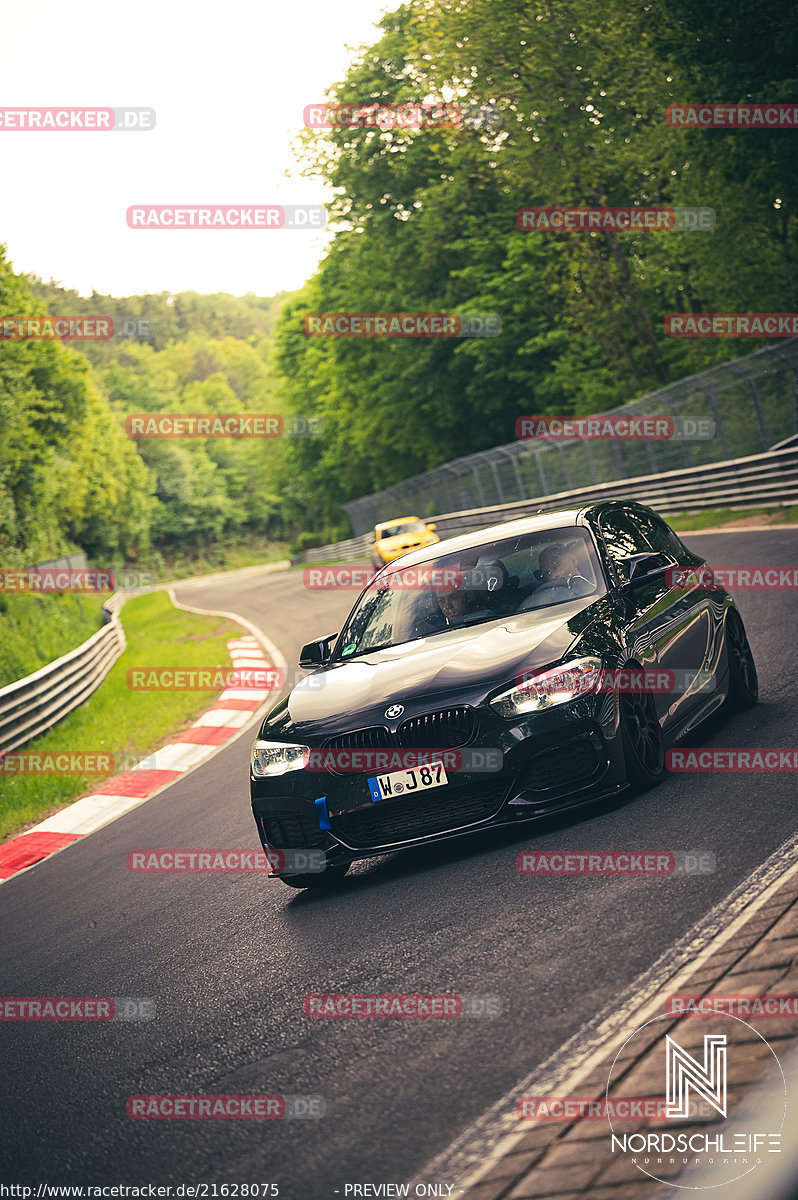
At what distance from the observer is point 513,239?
138 feet

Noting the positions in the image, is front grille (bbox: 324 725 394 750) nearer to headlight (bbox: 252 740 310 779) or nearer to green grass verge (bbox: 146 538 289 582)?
headlight (bbox: 252 740 310 779)

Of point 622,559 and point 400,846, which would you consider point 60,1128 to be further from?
point 622,559

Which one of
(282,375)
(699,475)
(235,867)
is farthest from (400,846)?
(282,375)

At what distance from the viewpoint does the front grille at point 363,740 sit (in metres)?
5.69

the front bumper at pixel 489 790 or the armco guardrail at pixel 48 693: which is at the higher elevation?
the front bumper at pixel 489 790

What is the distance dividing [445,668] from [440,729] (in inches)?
14.7

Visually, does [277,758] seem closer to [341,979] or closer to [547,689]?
[547,689]

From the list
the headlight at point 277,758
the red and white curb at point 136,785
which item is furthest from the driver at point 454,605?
the red and white curb at point 136,785

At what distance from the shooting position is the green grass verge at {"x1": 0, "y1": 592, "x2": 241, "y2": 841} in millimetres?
12344

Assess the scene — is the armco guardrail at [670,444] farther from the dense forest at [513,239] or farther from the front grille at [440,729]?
the front grille at [440,729]

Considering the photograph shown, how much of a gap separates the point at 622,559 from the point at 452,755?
198 centimetres

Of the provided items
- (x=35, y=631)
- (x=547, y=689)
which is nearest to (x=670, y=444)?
(x=35, y=631)

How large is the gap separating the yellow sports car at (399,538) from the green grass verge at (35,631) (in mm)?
7871

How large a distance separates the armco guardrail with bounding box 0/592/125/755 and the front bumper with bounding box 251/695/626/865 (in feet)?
27.8
